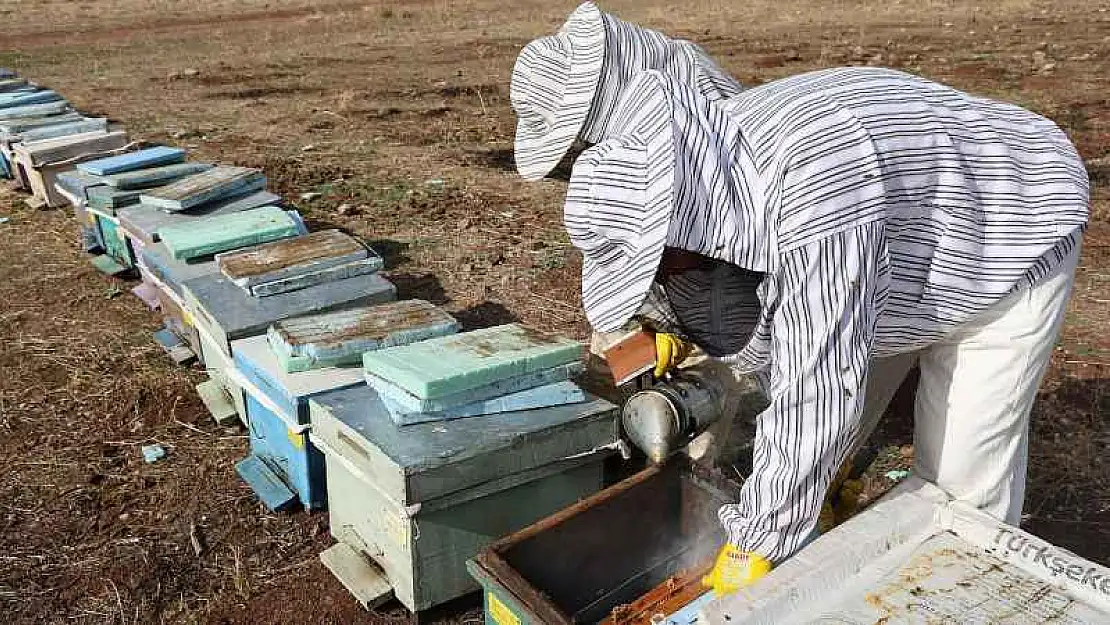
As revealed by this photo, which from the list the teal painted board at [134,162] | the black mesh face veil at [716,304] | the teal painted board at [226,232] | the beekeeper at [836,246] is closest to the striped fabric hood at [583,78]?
the black mesh face veil at [716,304]

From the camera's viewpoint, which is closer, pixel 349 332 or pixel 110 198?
pixel 349 332

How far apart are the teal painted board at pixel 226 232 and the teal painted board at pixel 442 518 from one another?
68.9 inches

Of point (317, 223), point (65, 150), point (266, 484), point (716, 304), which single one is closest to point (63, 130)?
point (65, 150)

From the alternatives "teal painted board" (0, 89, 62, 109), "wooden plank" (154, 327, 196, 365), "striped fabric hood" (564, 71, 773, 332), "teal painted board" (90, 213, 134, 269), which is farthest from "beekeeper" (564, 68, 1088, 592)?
"teal painted board" (0, 89, 62, 109)

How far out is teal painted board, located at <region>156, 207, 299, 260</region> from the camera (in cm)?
485

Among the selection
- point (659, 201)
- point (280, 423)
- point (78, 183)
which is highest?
point (659, 201)

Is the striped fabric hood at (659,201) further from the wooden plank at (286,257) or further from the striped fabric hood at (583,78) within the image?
the wooden plank at (286,257)

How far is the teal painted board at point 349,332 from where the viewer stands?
367cm

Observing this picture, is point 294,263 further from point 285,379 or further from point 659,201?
point 659,201

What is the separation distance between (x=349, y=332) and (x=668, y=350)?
1.30 meters

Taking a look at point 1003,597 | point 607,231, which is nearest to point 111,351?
point 607,231

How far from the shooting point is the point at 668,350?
10.7 ft

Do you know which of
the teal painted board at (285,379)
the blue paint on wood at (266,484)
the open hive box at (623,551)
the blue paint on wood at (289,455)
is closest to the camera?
the open hive box at (623,551)

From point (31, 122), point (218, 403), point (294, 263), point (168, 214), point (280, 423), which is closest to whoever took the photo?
point (280, 423)
